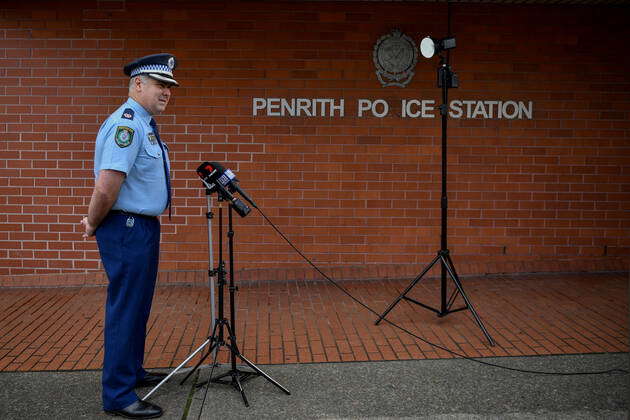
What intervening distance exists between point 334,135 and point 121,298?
11.9ft

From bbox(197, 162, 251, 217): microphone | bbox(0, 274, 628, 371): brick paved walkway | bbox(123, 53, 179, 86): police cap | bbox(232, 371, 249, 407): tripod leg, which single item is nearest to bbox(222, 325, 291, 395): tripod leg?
bbox(232, 371, 249, 407): tripod leg

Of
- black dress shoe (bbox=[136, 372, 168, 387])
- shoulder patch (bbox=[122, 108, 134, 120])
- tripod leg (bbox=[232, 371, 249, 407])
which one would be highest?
shoulder patch (bbox=[122, 108, 134, 120])

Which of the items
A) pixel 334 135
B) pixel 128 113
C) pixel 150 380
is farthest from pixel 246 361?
pixel 334 135

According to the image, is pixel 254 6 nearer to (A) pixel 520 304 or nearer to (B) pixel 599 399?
(A) pixel 520 304

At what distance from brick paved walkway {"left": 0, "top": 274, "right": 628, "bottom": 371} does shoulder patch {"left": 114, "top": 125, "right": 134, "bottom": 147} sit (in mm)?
1748

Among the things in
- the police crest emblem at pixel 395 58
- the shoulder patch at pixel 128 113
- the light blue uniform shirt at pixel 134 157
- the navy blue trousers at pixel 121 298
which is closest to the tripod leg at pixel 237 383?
the navy blue trousers at pixel 121 298

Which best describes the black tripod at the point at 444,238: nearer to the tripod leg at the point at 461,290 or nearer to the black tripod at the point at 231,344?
the tripod leg at the point at 461,290

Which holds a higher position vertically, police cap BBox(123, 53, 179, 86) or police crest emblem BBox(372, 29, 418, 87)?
police crest emblem BBox(372, 29, 418, 87)

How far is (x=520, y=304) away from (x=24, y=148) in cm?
531

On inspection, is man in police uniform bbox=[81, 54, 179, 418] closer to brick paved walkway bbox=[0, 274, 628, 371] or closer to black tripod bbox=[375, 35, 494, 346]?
brick paved walkway bbox=[0, 274, 628, 371]

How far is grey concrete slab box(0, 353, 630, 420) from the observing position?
3644 mm

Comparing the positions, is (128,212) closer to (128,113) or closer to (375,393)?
(128,113)

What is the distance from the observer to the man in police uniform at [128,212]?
353cm

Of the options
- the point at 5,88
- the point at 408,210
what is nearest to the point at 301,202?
the point at 408,210
